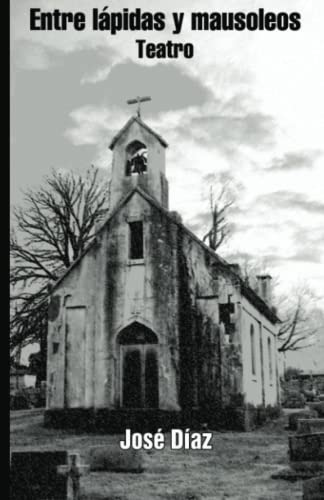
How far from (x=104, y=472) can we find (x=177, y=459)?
2359mm

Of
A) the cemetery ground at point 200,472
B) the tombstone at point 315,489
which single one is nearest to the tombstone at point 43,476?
the cemetery ground at point 200,472

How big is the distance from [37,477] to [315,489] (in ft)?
11.9

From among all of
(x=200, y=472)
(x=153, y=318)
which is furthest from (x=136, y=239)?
(x=200, y=472)

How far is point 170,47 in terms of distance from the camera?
841 centimetres

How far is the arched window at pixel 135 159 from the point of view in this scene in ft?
69.2

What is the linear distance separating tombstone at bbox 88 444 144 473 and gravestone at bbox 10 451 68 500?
2.56 m

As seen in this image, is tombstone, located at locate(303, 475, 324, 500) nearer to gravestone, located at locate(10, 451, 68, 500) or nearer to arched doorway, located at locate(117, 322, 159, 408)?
gravestone, located at locate(10, 451, 68, 500)

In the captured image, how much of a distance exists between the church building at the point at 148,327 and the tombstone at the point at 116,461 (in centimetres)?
728

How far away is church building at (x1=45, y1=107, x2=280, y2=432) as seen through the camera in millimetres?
18156

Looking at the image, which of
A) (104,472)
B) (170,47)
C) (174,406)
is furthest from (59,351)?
(170,47)

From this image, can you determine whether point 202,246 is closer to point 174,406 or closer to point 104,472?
point 174,406

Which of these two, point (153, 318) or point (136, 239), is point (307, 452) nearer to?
point (153, 318)

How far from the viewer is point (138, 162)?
21.2 metres

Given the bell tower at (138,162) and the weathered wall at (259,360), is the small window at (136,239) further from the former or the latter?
the weathered wall at (259,360)
